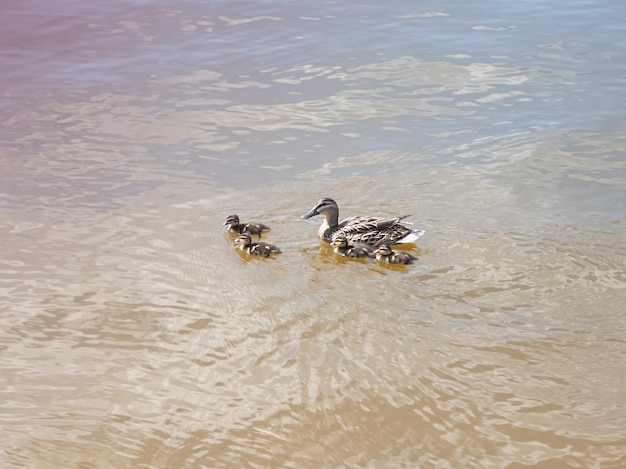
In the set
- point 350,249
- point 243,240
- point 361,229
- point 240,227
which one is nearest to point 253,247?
point 243,240

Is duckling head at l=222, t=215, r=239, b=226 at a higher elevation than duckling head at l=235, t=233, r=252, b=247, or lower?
higher

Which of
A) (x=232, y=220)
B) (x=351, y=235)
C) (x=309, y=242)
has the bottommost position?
(x=309, y=242)

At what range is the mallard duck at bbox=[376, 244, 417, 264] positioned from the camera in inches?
222

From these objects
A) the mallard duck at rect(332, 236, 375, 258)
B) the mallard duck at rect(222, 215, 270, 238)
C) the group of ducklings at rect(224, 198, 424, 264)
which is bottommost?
the mallard duck at rect(332, 236, 375, 258)

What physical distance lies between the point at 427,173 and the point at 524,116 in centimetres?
143

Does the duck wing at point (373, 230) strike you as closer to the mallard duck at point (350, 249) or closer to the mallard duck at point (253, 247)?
the mallard duck at point (350, 249)

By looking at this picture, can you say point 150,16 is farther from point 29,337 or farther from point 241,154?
point 29,337

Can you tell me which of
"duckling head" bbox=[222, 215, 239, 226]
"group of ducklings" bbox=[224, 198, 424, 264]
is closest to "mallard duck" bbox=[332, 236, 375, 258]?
"group of ducklings" bbox=[224, 198, 424, 264]

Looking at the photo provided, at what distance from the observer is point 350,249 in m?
5.89

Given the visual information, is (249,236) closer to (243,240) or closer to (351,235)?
(243,240)

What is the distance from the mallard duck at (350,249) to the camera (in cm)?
587

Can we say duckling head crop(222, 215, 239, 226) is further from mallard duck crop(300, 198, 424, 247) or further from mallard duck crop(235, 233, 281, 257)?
mallard duck crop(300, 198, 424, 247)

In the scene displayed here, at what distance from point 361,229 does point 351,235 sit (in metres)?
0.11

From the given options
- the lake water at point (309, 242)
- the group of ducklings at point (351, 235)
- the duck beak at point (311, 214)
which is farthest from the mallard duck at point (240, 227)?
the duck beak at point (311, 214)
